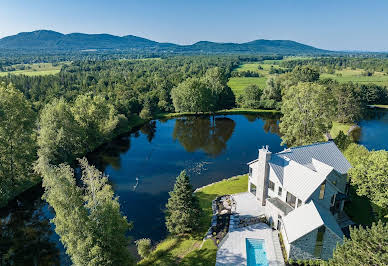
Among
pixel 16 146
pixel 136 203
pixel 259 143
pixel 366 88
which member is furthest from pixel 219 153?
pixel 366 88

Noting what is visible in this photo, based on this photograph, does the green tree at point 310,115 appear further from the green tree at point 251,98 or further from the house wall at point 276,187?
the green tree at point 251,98

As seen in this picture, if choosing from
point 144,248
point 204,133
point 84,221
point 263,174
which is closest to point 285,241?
point 263,174

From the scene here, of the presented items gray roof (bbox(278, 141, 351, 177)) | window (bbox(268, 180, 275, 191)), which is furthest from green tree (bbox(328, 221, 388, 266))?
gray roof (bbox(278, 141, 351, 177))

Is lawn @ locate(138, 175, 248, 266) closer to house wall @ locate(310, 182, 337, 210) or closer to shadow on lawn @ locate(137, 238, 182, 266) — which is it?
shadow on lawn @ locate(137, 238, 182, 266)

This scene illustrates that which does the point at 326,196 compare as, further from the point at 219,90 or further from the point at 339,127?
the point at 219,90

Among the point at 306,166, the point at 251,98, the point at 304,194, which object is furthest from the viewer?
the point at 251,98

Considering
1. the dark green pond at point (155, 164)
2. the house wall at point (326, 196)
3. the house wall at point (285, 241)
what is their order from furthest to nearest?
the dark green pond at point (155, 164)
the house wall at point (326, 196)
the house wall at point (285, 241)

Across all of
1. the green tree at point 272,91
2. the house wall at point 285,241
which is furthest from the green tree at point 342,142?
the green tree at point 272,91
